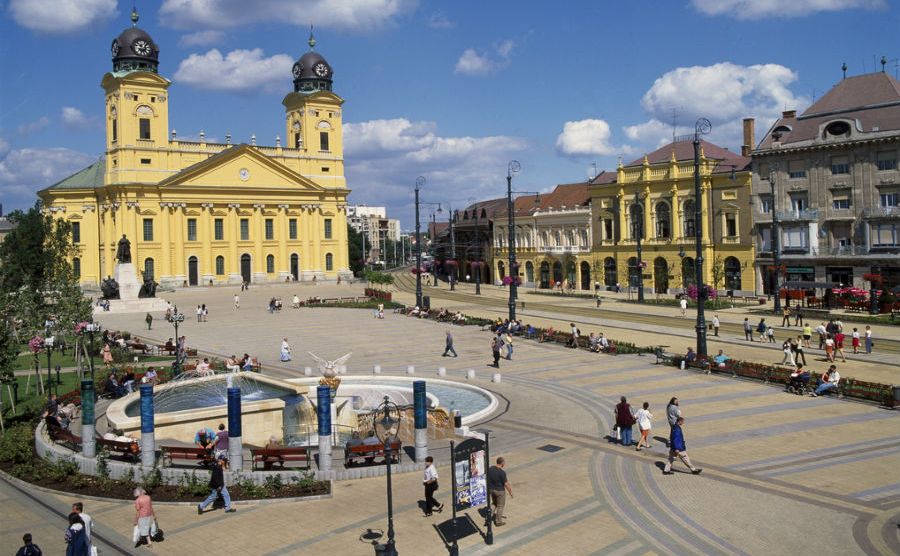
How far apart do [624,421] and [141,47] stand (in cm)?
8230

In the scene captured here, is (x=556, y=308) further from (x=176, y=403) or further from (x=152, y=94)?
(x=152, y=94)

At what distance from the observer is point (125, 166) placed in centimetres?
8556

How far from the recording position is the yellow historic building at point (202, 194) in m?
86.1

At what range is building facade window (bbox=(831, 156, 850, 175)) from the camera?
61312 mm

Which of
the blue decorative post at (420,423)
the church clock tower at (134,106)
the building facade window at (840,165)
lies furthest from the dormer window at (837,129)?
the church clock tower at (134,106)

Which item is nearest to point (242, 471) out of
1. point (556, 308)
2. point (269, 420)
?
point (269, 420)

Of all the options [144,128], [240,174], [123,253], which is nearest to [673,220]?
[240,174]

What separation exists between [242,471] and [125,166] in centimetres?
7572

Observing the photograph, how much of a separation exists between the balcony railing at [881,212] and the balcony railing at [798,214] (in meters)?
3.94

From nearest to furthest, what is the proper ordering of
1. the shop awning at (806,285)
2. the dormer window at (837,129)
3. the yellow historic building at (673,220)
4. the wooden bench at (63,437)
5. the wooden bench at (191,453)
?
1. the wooden bench at (191,453)
2. the wooden bench at (63,437)
3. the shop awning at (806,285)
4. the dormer window at (837,129)
5. the yellow historic building at (673,220)

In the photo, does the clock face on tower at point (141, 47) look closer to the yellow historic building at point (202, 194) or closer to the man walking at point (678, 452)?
the yellow historic building at point (202, 194)

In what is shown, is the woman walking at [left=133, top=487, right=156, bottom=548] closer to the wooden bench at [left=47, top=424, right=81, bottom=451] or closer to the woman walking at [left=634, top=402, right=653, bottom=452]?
the wooden bench at [left=47, top=424, right=81, bottom=451]

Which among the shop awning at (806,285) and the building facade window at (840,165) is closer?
the shop awning at (806,285)

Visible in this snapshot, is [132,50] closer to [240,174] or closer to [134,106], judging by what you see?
[134,106]
